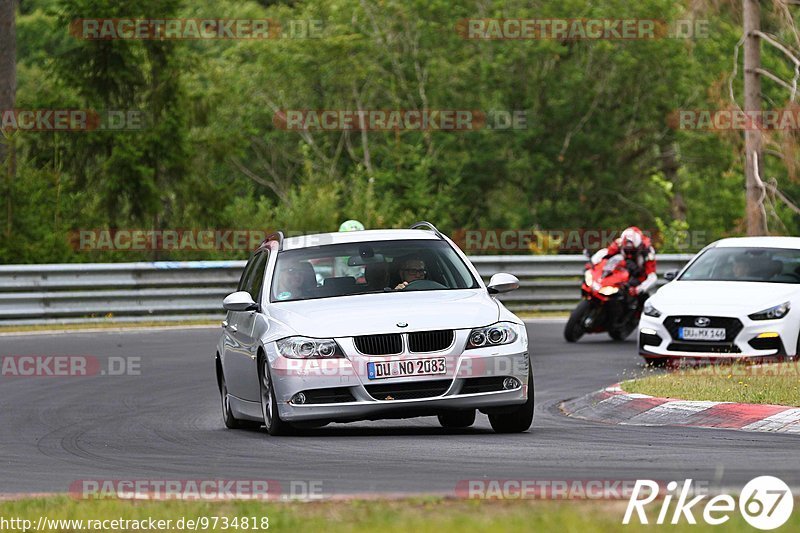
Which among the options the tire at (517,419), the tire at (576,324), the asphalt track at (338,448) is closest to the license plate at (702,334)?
the asphalt track at (338,448)

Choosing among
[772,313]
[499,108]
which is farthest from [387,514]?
[499,108]

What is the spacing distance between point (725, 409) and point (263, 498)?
19.2ft

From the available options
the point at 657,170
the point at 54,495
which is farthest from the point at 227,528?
the point at 657,170

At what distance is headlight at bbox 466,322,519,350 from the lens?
1200cm

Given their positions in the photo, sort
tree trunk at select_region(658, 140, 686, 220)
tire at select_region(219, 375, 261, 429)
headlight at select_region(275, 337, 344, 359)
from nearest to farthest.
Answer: headlight at select_region(275, 337, 344, 359)
tire at select_region(219, 375, 261, 429)
tree trunk at select_region(658, 140, 686, 220)

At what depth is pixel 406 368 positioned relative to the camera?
38.9 feet

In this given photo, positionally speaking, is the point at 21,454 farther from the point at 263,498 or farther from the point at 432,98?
the point at 432,98

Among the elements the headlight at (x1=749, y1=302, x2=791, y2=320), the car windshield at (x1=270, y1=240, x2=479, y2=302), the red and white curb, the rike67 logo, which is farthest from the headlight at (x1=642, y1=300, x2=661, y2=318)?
the rike67 logo

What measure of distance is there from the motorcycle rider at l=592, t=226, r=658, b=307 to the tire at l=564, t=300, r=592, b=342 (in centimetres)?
65

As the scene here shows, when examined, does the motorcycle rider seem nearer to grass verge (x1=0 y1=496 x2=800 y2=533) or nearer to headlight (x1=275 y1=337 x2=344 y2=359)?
headlight (x1=275 y1=337 x2=344 y2=359)

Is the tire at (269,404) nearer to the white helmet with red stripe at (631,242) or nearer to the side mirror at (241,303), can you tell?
the side mirror at (241,303)

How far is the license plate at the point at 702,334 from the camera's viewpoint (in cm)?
1833

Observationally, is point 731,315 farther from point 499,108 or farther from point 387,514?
point 499,108

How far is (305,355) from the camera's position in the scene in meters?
12.0
